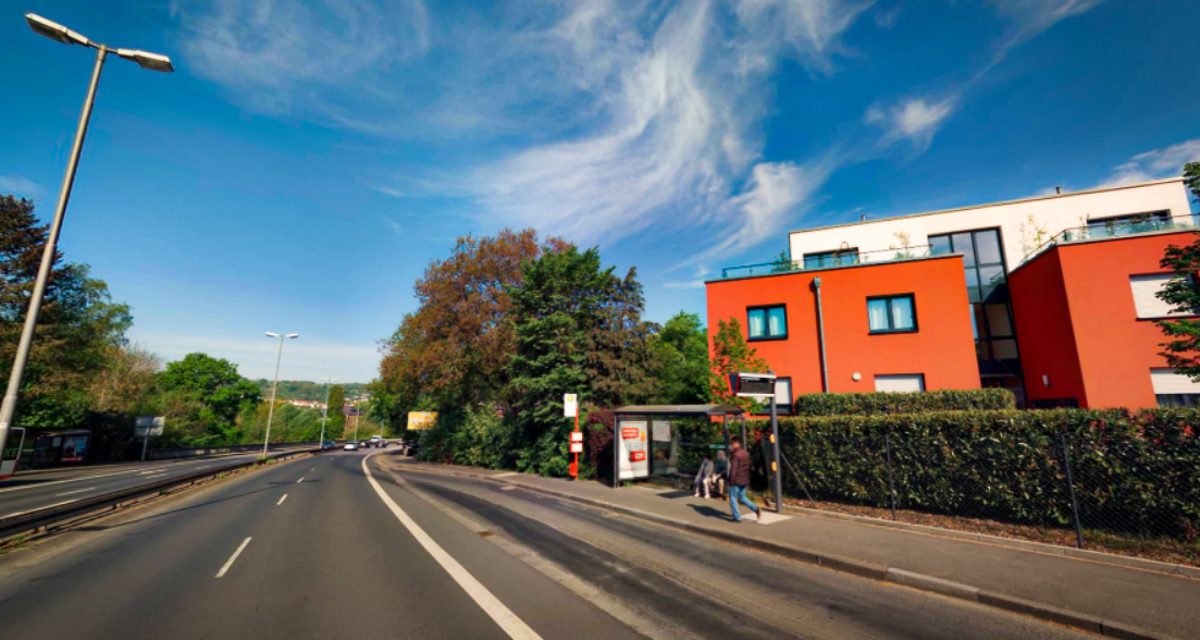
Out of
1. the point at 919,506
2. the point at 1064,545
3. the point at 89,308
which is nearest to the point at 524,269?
the point at 919,506

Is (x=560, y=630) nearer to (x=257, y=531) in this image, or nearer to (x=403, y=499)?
(x=257, y=531)

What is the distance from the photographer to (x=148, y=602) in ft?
17.9

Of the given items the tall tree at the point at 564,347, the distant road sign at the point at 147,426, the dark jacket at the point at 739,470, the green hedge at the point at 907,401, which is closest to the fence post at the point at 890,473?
the dark jacket at the point at 739,470

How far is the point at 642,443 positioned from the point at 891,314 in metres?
12.0

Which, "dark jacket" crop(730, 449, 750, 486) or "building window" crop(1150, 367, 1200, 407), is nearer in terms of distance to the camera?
"dark jacket" crop(730, 449, 750, 486)

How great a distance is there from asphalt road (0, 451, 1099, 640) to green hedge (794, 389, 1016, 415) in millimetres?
10366

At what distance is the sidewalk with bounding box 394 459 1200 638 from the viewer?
5027 millimetres

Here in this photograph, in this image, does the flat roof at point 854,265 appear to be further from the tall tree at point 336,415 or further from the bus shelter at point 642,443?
the tall tree at point 336,415

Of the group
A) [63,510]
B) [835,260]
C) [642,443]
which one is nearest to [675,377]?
[642,443]

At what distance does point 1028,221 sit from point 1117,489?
71.3ft

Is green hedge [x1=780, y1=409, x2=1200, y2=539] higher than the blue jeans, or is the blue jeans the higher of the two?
green hedge [x1=780, y1=409, x2=1200, y2=539]

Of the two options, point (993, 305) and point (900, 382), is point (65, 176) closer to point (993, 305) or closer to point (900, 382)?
point (900, 382)

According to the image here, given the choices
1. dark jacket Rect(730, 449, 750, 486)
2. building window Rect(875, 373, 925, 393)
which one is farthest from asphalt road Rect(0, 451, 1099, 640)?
building window Rect(875, 373, 925, 393)

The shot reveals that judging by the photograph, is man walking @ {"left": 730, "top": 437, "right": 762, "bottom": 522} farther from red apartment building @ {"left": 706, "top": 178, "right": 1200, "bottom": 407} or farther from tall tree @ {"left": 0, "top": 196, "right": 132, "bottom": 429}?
tall tree @ {"left": 0, "top": 196, "right": 132, "bottom": 429}
